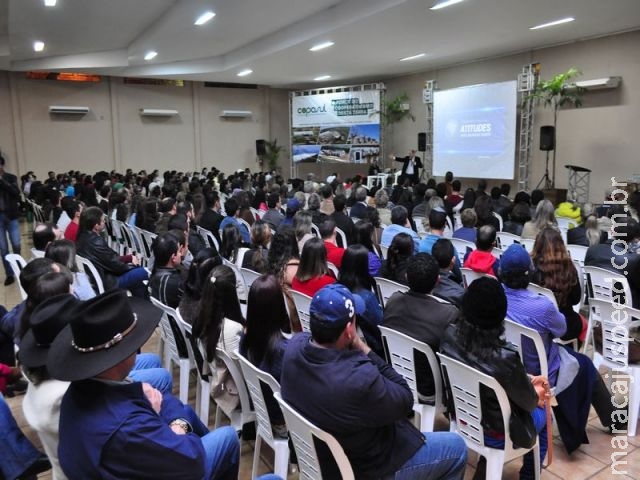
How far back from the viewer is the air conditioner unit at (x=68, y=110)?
14.3 metres

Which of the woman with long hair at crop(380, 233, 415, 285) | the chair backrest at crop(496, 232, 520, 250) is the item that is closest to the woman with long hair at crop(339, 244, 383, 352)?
the woman with long hair at crop(380, 233, 415, 285)

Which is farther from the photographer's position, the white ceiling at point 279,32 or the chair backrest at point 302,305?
the white ceiling at point 279,32

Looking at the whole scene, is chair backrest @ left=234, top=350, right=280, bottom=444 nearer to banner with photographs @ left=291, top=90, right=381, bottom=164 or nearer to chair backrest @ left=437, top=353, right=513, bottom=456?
chair backrest @ left=437, top=353, right=513, bottom=456

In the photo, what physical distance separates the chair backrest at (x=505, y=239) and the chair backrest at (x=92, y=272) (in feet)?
12.8

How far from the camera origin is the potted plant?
984 centimetres

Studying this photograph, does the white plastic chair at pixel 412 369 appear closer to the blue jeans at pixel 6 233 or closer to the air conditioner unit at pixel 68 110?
the blue jeans at pixel 6 233

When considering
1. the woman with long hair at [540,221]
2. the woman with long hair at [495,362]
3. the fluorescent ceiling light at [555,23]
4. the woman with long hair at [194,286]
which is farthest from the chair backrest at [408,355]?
the fluorescent ceiling light at [555,23]

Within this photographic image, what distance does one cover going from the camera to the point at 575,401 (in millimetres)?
2607

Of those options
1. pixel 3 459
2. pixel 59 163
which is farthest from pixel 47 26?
pixel 3 459

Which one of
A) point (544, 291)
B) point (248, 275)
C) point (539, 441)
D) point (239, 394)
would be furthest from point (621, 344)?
point (248, 275)

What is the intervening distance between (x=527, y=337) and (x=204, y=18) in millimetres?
8287

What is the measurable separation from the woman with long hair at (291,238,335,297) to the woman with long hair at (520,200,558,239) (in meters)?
2.64

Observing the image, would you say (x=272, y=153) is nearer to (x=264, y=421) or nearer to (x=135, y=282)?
(x=135, y=282)

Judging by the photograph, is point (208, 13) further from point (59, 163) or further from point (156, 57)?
point (59, 163)
